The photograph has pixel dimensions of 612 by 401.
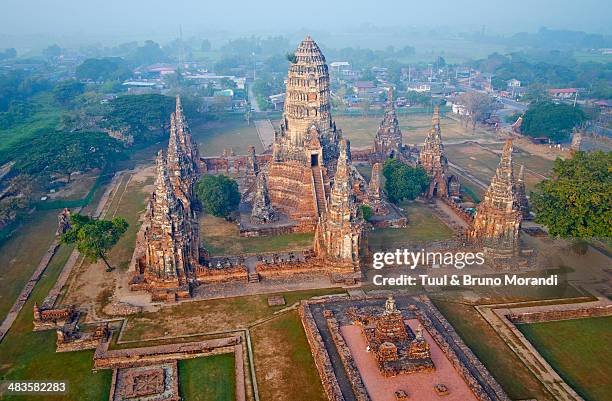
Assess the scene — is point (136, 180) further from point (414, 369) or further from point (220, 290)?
point (414, 369)

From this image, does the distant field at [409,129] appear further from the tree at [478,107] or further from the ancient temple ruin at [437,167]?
the ancient temple ruin at [437,167]

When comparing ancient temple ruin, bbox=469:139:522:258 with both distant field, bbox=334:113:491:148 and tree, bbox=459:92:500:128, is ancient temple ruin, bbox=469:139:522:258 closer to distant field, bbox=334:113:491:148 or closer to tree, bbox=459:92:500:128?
distant field, bbox=334:113:491:148

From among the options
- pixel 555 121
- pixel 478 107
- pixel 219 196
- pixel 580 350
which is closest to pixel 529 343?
pixel 580 350

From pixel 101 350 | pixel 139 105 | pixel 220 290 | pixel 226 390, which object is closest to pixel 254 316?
pixel 220 290

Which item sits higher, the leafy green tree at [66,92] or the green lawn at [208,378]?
the leafy green tree at [66,92]

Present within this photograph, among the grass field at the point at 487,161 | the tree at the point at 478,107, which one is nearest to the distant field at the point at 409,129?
the tree at the point at 478,107
